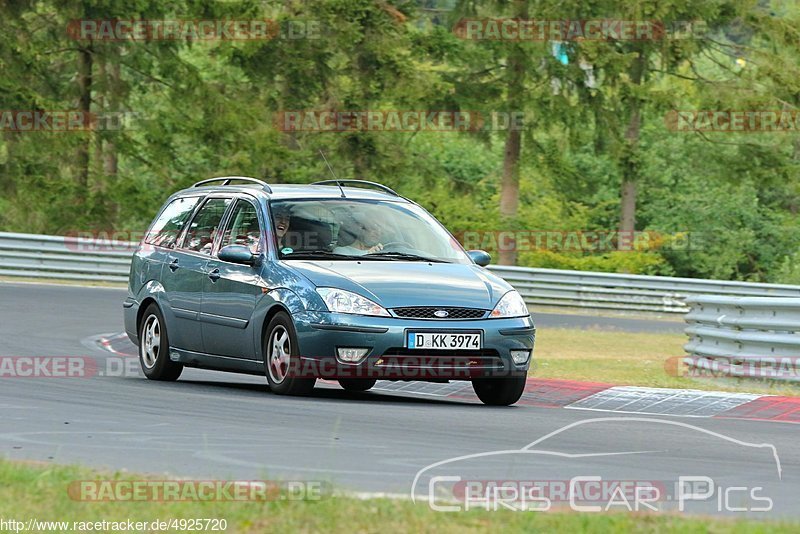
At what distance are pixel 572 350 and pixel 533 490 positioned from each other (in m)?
13.5

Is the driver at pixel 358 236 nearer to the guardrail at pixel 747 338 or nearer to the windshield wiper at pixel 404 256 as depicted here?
the windshield wiper at pixel 404 256

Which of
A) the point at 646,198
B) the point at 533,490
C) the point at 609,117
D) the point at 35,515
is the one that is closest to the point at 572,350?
the point at 533,490

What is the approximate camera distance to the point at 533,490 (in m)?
6.82

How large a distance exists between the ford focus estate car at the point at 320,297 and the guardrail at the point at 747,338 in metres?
3.18

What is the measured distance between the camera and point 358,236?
12.0 m

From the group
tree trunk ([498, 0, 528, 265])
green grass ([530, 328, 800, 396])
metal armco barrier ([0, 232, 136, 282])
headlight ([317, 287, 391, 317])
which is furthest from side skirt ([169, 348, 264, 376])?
tree trunk ([498, 0, 528, 265])

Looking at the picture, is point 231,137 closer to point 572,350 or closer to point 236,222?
point 572,350

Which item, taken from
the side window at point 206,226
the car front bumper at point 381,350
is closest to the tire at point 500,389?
the car front bumper at point 381,350

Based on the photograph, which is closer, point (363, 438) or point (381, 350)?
point (363, 438)

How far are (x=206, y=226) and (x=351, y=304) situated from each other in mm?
2636

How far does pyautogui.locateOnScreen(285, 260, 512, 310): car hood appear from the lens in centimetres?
1094

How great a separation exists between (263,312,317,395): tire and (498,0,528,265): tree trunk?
2678 centimetres

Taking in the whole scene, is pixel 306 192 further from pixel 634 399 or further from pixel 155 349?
pixel 634 399

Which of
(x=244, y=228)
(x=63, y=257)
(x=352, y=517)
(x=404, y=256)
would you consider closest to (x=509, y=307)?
(x=404, y=256)
